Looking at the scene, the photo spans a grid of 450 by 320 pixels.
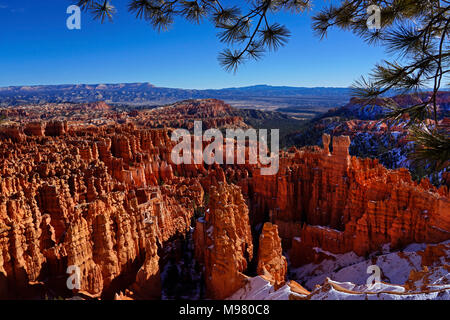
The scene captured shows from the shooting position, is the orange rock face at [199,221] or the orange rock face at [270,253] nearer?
the orange rock face at [199,221]

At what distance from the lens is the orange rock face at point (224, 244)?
37.5ft

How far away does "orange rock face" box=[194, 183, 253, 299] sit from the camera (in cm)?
1144

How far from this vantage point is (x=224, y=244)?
466 inches

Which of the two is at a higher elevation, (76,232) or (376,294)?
(76,232)

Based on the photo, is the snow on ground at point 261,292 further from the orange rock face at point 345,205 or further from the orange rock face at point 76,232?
the orange rock face at point 345,205

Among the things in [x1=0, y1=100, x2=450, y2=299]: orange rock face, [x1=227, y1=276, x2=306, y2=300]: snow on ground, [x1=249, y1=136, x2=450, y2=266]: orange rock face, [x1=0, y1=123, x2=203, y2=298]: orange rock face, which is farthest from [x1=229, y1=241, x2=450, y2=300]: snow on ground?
[x1=0, y1=123, x2=203, y2=298]: orange rock face

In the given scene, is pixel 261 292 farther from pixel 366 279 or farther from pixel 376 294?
pixel 366 279

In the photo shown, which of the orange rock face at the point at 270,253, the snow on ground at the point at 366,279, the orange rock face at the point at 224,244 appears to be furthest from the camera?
the orange rock face at the point at 270,253

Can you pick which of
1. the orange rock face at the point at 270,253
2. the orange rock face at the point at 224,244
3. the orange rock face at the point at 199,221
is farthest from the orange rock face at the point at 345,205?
the orange rock face at the point at 224,244

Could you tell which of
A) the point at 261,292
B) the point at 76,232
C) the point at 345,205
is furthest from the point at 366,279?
the point at 76,232

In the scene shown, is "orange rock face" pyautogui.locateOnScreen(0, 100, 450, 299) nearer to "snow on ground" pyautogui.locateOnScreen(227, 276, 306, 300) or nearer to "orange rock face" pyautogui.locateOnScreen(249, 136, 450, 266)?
"orange rock face" pyautogui.locateOnScreen(249, 136, 450, 266)

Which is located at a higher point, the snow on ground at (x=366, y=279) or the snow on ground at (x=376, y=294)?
the snow on ground at (x=376, y=294)
